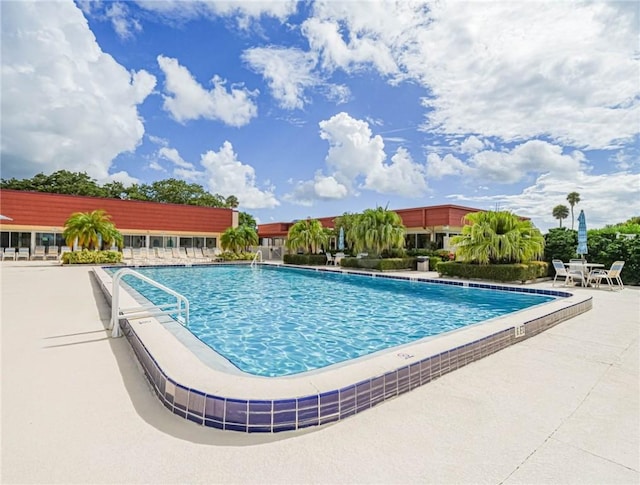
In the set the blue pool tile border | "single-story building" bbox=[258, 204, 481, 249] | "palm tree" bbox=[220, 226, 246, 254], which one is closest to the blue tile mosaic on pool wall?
the blue pool tile border

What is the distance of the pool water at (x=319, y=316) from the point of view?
17.2 ft

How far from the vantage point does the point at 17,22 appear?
8852mm

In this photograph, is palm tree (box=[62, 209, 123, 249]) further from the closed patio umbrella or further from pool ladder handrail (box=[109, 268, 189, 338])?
the closed patio umbrella

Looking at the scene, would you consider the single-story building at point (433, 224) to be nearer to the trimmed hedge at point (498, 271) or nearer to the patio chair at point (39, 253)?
the trimmed hedge at point (498, 271)

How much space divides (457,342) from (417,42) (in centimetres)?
1064

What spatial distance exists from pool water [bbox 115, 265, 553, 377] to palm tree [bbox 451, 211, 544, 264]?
232 cm

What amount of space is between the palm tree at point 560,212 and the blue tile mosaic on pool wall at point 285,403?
203 ft

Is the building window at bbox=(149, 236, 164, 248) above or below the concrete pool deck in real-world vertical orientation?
above

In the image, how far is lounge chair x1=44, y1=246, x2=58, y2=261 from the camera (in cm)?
2205

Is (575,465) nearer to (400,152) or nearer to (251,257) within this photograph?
(400,152)

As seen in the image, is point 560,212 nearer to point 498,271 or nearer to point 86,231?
point 498,271

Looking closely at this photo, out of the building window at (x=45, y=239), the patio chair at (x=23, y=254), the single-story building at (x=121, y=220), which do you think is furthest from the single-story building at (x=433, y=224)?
the building window at (x=45, y=239)

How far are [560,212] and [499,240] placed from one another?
51299 mm

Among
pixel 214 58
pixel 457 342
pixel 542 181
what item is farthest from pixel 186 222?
pixel 457 342
